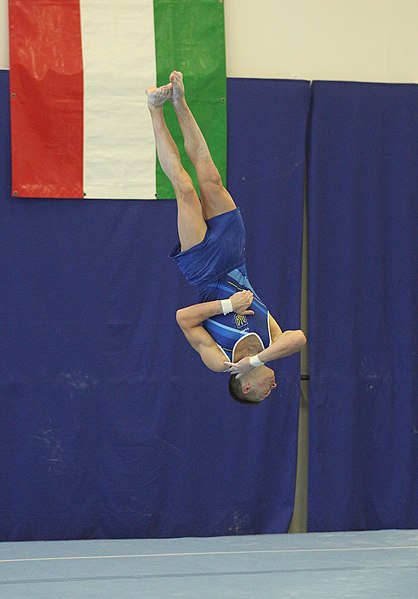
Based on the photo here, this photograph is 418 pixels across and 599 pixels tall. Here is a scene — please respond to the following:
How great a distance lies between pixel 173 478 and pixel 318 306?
159 centimetres

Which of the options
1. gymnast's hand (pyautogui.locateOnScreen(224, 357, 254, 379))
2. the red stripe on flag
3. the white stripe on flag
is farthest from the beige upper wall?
gymnast's hand (pyautogui.locateOnScreen(224, 357, 254, 379))

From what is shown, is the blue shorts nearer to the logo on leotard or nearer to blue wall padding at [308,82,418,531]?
the logo on leotard

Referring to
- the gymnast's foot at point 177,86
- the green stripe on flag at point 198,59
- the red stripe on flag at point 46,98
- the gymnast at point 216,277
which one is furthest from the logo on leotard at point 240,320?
the red stripe on flag at point 46,98

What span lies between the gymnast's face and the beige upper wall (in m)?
2.91

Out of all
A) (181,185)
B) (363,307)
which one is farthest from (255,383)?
(363,307)

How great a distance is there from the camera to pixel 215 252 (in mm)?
5383

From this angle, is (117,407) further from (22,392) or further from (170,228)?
(170,228)

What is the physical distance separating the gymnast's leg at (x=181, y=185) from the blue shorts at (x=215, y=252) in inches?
1.9

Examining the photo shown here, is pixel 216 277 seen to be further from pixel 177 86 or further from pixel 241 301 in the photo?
pixel 177 86

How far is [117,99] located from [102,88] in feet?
0.41

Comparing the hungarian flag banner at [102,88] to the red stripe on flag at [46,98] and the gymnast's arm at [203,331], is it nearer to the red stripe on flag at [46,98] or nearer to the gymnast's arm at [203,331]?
the red stripe on flag at [46,98]

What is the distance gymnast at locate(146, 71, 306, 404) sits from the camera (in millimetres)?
5312

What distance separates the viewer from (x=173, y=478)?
23.8 ft

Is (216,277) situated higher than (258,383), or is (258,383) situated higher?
(216,277)
